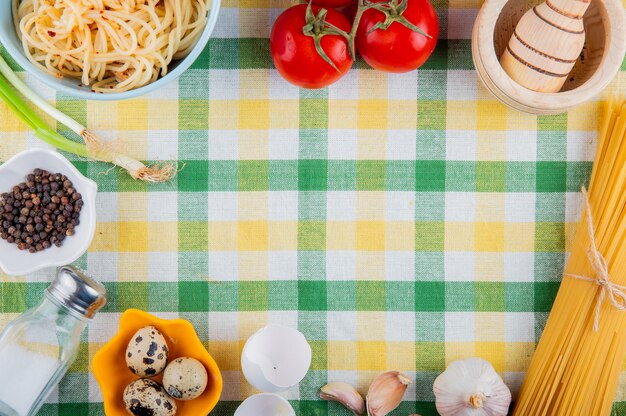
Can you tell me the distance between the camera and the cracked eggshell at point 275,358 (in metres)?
1.12

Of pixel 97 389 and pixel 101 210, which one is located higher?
pixel 101 210

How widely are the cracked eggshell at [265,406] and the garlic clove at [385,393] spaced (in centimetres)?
14

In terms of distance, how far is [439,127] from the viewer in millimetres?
1202

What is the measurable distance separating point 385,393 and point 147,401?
1.38 ft

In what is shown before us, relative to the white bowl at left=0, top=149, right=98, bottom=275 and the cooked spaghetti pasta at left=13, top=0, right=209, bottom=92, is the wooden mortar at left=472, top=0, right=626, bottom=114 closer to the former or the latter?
the cooked spaghetti pasta at left=13, top=0, right=209, bottom=92

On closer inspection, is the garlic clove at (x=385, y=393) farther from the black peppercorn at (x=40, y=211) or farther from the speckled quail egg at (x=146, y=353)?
the black peppercorn at (x=40, y=211)

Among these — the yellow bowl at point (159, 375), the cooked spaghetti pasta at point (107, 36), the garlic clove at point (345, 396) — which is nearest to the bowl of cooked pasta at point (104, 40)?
the cooked spaghetti pasta at point (107, 36)

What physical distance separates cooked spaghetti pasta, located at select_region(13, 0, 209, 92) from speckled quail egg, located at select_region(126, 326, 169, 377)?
0.42 meters

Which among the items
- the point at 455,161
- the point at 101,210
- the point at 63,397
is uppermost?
the point at 455,161

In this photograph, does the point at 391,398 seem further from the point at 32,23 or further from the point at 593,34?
the point at 32,23

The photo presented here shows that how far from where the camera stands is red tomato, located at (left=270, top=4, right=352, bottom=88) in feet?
3.43

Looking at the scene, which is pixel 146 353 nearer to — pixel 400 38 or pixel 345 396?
pixel 345 396

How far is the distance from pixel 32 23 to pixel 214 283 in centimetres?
55

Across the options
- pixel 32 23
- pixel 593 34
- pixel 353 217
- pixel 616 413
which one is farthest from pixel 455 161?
pixel 32 23
